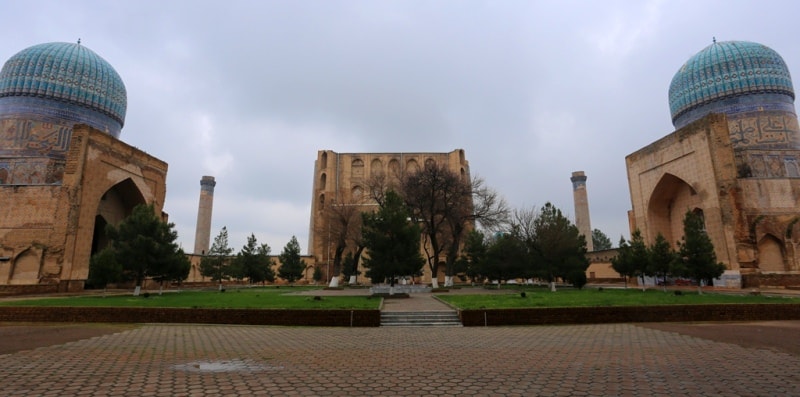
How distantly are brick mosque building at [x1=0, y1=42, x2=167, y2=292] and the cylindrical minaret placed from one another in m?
21.5

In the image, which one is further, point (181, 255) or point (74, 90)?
point (74, 90)

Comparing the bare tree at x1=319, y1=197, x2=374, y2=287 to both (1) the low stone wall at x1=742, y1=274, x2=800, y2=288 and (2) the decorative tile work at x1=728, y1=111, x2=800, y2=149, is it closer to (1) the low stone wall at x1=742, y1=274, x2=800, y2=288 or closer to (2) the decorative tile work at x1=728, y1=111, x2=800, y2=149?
(1) the low stone wall at x1=742, y1=274, x2=800, y2=288

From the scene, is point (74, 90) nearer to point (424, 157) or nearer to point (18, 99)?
point (18, 99)

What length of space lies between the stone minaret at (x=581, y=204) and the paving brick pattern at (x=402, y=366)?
4617 cm

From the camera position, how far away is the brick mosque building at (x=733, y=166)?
22391mm

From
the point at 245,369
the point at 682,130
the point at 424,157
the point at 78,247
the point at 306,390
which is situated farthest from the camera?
the point at 424,157

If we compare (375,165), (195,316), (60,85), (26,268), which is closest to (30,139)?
(60,85)

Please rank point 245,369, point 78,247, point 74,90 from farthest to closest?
point 74,90, point 78,247, point 245,369

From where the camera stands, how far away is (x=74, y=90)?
28.4 m

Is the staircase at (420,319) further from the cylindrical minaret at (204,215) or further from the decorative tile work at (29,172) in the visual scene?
the cylindrical minaret at (204,215)

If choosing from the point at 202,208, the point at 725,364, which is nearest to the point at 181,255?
the point at 725,364

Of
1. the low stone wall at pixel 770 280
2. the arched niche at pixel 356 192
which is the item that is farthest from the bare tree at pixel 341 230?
the low stone wall at pixel 770 280

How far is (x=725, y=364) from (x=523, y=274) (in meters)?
22.1

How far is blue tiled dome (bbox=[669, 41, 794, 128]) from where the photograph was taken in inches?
1094
